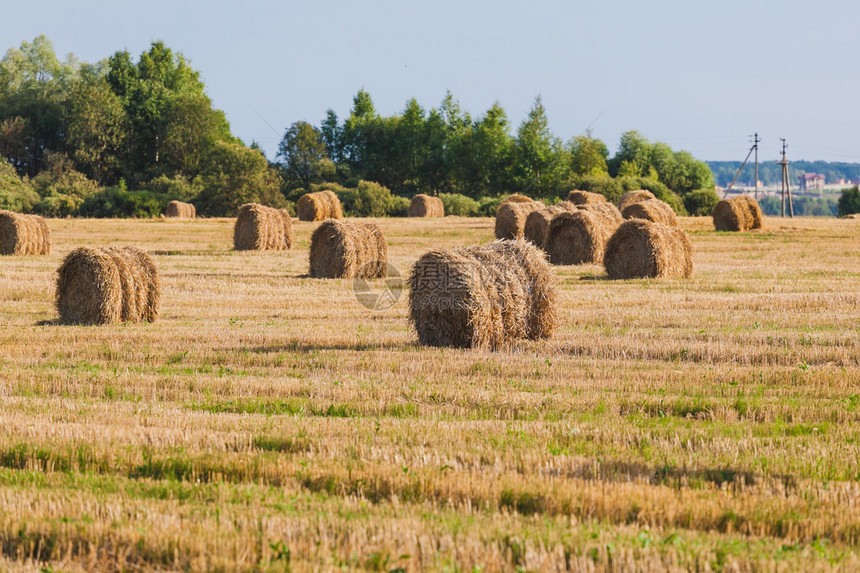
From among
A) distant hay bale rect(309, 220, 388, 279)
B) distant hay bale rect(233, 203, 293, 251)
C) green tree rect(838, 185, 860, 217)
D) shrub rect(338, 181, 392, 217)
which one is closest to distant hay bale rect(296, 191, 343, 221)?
shrub rect(338, 181, 392, 217)

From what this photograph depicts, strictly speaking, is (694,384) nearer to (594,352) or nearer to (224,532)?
(594,352)

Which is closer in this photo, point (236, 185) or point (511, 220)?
point (511, 220)

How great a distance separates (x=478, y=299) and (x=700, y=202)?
54803 mm

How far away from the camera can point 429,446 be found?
7.02 m

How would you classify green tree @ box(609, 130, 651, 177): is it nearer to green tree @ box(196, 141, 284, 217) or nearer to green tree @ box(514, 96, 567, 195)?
green tree @ box(514, 96, 567, 195)

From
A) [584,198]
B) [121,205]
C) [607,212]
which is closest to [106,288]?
[607,212]

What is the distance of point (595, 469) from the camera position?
6.38 m

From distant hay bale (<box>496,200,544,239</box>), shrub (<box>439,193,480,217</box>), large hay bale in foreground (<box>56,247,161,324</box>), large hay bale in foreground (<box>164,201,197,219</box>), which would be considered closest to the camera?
large hay bale in foreground (<box>56,247,161,324</box>)

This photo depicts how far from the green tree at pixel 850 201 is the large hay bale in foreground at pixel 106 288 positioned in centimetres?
7272

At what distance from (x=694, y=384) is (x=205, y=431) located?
4.91 m

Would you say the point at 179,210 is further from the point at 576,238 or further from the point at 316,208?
the point at 576,238

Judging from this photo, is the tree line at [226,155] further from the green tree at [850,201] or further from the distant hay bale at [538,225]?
the distant hay bale at [538,225]

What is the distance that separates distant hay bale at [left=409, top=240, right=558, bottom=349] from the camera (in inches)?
491

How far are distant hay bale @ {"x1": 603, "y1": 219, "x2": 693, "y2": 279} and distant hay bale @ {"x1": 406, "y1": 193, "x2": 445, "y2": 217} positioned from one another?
3204cm
